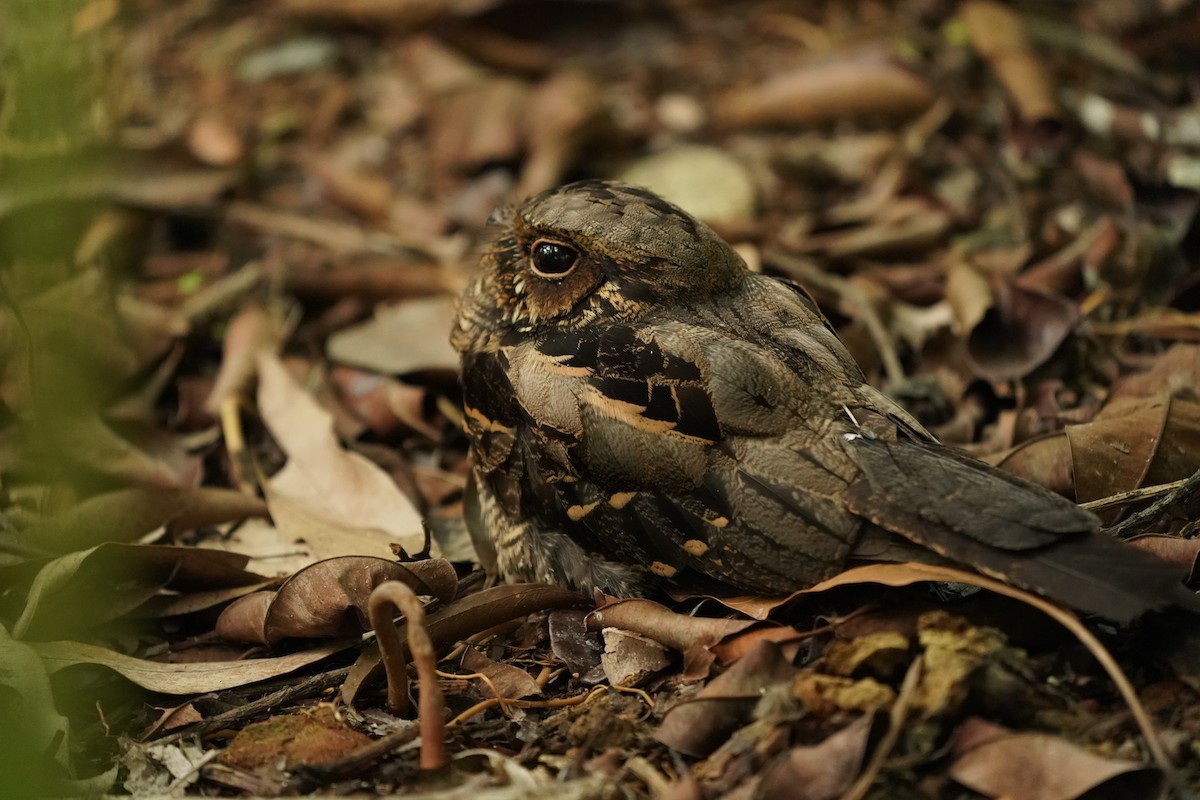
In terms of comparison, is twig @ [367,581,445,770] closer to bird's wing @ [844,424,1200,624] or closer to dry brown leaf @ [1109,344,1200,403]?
bird's wing @ [844,424,1200,624]

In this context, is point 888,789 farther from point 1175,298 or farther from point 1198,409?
point 1175,298

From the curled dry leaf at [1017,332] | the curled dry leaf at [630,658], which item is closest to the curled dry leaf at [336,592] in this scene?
the curled dry leaf at [630,658]

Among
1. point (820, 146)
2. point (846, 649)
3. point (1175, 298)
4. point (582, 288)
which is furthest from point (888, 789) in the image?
point (820, 146)

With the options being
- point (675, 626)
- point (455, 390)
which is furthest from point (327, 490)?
point (675, 626)

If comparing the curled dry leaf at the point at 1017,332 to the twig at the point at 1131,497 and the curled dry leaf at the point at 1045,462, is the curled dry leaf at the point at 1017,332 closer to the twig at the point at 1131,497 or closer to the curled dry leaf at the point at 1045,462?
the curled dry leaf at the point at 1045,462

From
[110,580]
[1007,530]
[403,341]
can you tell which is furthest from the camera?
[403,341]

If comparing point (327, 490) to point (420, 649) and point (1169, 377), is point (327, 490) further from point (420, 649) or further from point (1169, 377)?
point (1169, 377)
